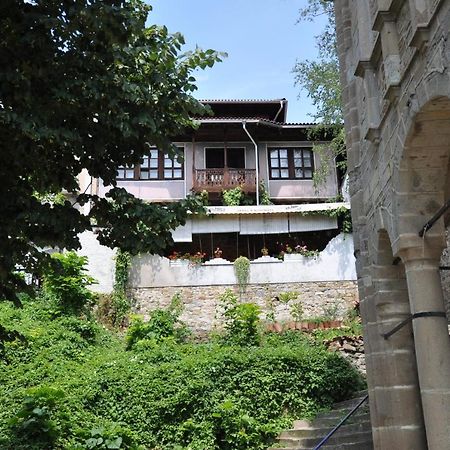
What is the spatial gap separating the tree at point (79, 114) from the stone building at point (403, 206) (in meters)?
2.11

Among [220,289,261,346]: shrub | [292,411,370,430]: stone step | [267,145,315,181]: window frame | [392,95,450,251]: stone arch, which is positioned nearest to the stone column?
[392,95,450,251]: stone arch

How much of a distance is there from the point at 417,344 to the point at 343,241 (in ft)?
50.8

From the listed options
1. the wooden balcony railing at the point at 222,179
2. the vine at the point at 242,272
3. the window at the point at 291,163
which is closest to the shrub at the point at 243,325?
the vine at the point at 242,272

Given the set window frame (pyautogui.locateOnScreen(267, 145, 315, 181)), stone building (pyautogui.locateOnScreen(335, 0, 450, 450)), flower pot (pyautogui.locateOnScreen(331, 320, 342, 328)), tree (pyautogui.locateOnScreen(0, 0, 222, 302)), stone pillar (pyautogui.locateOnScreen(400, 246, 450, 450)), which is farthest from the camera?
window frame (pyautogui.locateOnScreen(267, 145, 315, 181))

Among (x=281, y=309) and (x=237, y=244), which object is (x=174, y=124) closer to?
(x=281, y=309)

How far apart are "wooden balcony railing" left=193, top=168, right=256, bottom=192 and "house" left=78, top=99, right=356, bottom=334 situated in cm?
4

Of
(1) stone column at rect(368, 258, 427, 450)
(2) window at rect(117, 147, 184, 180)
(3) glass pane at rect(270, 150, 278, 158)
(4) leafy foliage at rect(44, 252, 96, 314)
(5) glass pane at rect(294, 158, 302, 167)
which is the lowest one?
(1) stone column at rect(368, 258, 427, 450)

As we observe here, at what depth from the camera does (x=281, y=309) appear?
1994cm

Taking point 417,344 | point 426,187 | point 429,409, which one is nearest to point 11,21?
point 426,187

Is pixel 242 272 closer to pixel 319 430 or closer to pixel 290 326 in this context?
pixel 290 326

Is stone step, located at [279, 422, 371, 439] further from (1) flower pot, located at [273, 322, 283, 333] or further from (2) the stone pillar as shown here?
(2) the stone pillar

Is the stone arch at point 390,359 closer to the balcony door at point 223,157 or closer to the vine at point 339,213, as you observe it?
the vine at point 339,213

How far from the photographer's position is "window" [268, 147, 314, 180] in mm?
26031

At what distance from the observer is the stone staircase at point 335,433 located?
1054 centimetres
